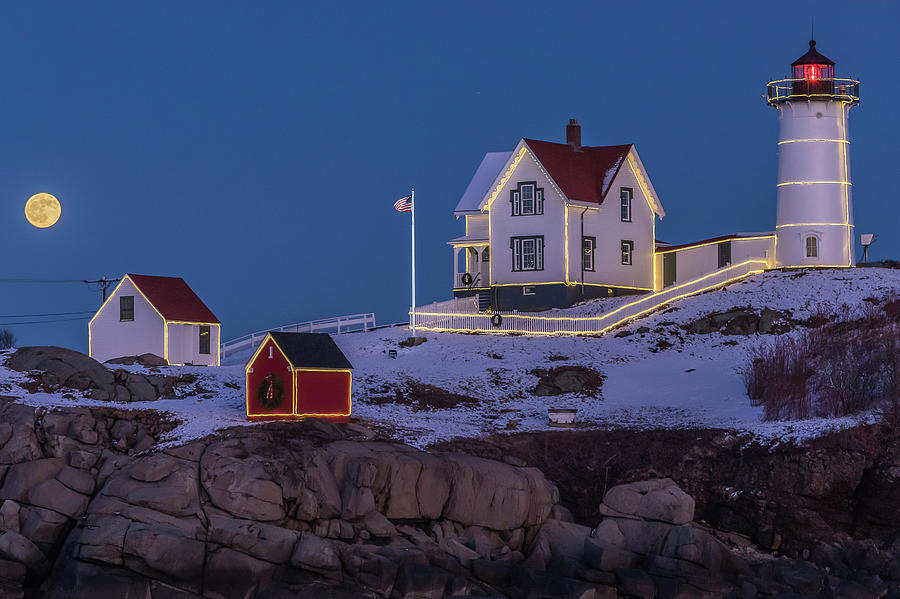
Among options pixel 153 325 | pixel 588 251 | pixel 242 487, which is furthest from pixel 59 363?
pixel 588 251

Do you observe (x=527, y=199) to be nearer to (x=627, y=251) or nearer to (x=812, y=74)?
(x=627, y=251)

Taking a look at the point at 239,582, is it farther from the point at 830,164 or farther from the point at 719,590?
the point at 830,164

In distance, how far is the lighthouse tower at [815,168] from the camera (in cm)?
6378

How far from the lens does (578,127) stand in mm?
69188

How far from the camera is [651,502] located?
35188mm

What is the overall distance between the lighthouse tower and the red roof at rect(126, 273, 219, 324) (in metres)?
27.1

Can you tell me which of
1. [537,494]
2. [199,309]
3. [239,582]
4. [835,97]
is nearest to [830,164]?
[835,97]

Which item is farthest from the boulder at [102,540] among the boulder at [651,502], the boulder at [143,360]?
the boulder at [143,360]

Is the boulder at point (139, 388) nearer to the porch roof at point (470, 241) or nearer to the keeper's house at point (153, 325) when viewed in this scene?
the keeper's house at point (153, 325)

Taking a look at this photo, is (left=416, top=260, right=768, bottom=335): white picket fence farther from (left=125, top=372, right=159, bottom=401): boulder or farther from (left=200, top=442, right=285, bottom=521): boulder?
(left=200, top=442, right=285, bottom=521): boulder

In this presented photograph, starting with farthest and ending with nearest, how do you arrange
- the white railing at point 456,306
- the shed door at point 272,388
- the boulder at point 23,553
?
the white railing at point 456,306 → the shed door at point 272,388 → the boulder at point 23,553

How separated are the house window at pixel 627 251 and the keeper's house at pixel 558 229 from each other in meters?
0.05

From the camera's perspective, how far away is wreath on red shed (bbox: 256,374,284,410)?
40188 mm

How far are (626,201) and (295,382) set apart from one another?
99.2 feet
